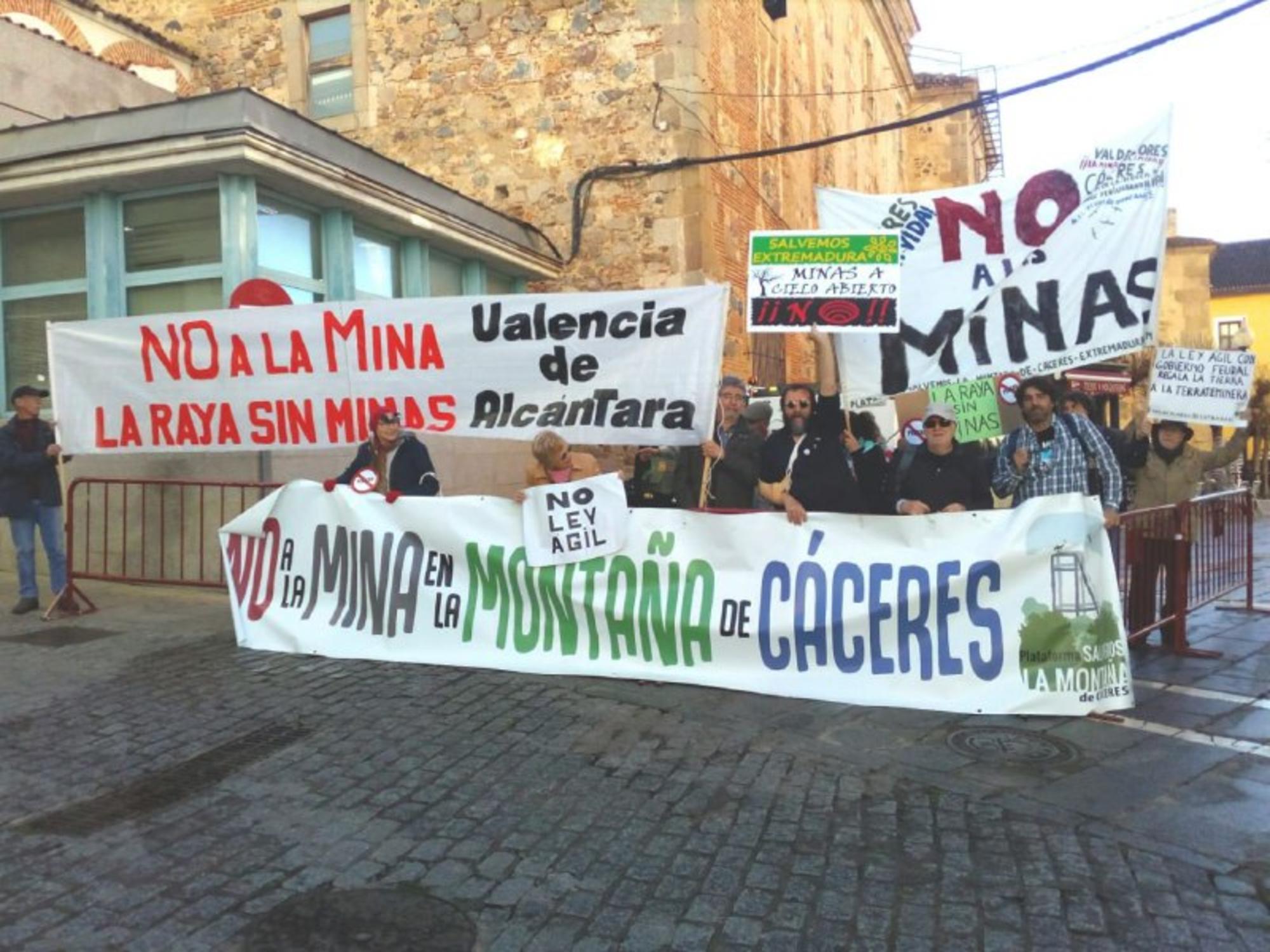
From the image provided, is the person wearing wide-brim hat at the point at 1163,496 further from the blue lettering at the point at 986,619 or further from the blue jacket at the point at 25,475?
the blue jacket at the point at 25,475

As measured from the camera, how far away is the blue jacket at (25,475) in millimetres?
7215

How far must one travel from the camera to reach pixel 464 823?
3682 mm

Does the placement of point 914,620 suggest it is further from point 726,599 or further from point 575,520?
point 575,520

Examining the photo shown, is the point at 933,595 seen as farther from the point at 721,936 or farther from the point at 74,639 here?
the point at 74,639

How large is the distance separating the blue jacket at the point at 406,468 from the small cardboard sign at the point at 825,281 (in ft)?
8.25

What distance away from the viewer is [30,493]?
7414mm

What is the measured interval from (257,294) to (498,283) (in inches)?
202

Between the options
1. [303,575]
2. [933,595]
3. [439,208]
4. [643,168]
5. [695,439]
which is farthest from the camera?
[643,168]

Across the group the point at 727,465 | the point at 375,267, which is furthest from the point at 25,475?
the point at 727,465

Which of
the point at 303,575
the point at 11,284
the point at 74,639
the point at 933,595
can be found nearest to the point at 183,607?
the point at 74,639

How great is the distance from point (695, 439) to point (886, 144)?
76.9 ft

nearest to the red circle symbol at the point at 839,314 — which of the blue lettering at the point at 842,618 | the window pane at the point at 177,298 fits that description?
the blue lettering at the point at 842,618

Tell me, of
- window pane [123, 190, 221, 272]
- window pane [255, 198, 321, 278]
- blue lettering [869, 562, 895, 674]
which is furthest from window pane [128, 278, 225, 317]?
blue lettering [869, 562, 895, 674]

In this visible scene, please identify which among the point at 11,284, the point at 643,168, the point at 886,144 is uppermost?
the point at 886,144
